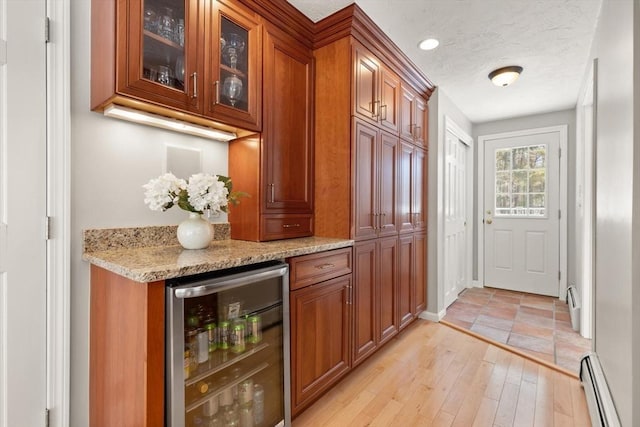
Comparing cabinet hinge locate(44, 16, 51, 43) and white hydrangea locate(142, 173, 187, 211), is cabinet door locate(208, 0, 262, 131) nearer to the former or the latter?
white hydrangea locate(142, 173, 187, 211)

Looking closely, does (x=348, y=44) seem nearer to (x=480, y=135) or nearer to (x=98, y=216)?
(x=98, y=216)

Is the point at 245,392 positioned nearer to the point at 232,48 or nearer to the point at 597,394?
the point at 232,48

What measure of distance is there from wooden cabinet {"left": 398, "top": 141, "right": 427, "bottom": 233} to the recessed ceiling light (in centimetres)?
76

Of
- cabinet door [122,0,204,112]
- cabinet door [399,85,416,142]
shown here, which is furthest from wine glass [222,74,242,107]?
cabinet door [399,85,416,142]

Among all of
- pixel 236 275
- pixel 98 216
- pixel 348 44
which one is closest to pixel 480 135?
pixel 348 44

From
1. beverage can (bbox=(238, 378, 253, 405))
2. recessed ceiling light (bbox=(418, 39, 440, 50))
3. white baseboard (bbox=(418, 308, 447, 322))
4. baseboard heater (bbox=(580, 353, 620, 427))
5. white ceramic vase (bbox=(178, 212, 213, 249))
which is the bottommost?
white baseboard (bbox=(418, 308, 447, 322))

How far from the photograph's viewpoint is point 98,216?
1405mm

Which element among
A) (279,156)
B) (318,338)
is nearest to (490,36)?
(279,156)

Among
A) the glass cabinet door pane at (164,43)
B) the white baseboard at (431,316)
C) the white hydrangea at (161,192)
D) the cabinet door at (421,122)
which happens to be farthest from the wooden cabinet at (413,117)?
the white hydrangea at (161,192)

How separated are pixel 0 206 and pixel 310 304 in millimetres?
1417

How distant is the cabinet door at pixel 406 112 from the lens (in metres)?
2.69

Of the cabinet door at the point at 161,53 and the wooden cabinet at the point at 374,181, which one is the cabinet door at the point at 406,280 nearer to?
the wooden cabinet at the point at 374,181

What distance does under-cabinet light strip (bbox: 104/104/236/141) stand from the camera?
1.37 m

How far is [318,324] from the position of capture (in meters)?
1.75
